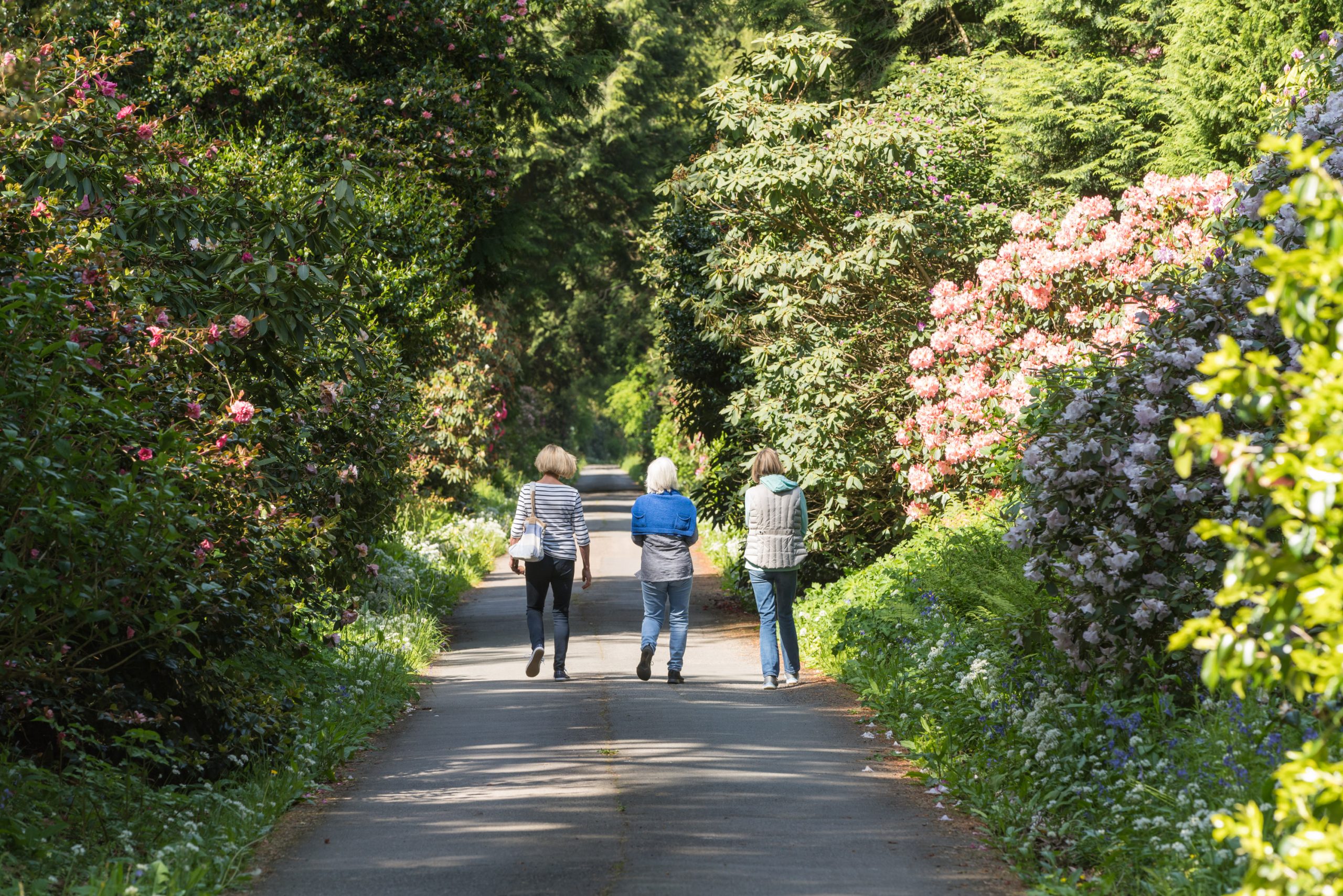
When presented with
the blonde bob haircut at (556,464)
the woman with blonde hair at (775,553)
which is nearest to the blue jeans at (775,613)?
the woman with blonde hair at (775,553)

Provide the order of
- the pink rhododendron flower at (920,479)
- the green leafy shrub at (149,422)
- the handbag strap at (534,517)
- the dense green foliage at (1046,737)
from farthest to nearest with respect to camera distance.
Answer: the pink rhododendron flower at (920,479) < the handbag strap at (534,517) < the green leafy shrub at (149,422) < the dense green foliage at (1046,737)

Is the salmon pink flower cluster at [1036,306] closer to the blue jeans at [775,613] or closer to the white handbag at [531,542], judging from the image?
the blue jeans at [775,613]

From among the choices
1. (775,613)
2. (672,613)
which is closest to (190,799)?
(672,613)

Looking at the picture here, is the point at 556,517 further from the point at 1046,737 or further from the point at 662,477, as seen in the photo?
the point at 1046,737

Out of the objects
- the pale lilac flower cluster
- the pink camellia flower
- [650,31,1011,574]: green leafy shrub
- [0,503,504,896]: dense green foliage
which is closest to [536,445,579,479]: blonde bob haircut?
[0,503,504,896]: dense green foliage

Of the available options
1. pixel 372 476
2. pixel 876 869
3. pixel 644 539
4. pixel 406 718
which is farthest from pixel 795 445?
pixel 876 869

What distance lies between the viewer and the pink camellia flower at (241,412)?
7031 mm

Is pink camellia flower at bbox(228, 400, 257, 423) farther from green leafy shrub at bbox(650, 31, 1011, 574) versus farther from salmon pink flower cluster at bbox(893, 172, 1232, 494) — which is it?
green leafy shrub at bbox(650, 31, 1011, 574)

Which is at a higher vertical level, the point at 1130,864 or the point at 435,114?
the point at 435,114

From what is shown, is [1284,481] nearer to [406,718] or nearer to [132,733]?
[132,733]

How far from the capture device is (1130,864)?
500 cm

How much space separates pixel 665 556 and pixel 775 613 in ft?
3.32

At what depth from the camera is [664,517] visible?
10570 millimetres

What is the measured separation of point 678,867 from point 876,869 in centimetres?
84
